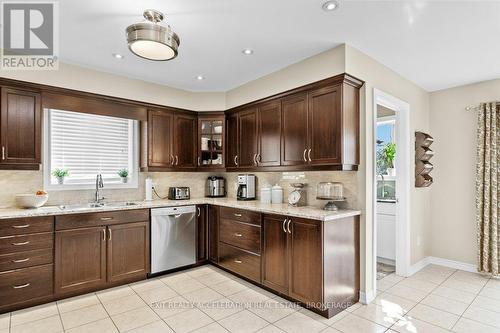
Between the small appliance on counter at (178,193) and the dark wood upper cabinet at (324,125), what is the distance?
2.09 meters

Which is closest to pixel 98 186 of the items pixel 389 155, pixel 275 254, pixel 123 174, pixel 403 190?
pixel 123 174

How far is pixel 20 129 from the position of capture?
2979 millimetres

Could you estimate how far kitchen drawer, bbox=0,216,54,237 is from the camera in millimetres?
2584

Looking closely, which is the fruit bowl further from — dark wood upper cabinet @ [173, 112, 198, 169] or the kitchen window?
dark wood upper cabinet @ [173, 112, 198, 169]

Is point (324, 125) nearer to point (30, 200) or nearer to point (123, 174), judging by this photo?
point (123, 174)

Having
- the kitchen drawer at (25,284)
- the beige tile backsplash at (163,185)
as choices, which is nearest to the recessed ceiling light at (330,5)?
the beige tile backsplash at (163,185)

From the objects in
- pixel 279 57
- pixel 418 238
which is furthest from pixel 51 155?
pixel 418 238

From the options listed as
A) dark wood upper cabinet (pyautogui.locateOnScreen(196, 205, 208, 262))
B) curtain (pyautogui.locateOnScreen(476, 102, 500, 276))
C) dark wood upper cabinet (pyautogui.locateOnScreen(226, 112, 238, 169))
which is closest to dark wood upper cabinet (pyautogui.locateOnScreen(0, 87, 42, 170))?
dark wood upper cabinet (pyautogui.locateOnScreen(196, 205, 208, 262))

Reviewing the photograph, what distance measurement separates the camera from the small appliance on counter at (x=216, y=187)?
4574 mm

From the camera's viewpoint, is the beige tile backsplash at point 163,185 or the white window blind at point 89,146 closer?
the beige tile backsplash at point 163,185

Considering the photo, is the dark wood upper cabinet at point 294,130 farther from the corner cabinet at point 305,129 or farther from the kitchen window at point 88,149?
the kitchen window at point 88,149

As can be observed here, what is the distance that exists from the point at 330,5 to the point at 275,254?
2.40 meters

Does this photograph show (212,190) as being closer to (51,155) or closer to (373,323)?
(51,155)

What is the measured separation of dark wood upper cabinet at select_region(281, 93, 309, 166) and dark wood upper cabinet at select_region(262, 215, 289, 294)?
2.49 ft
